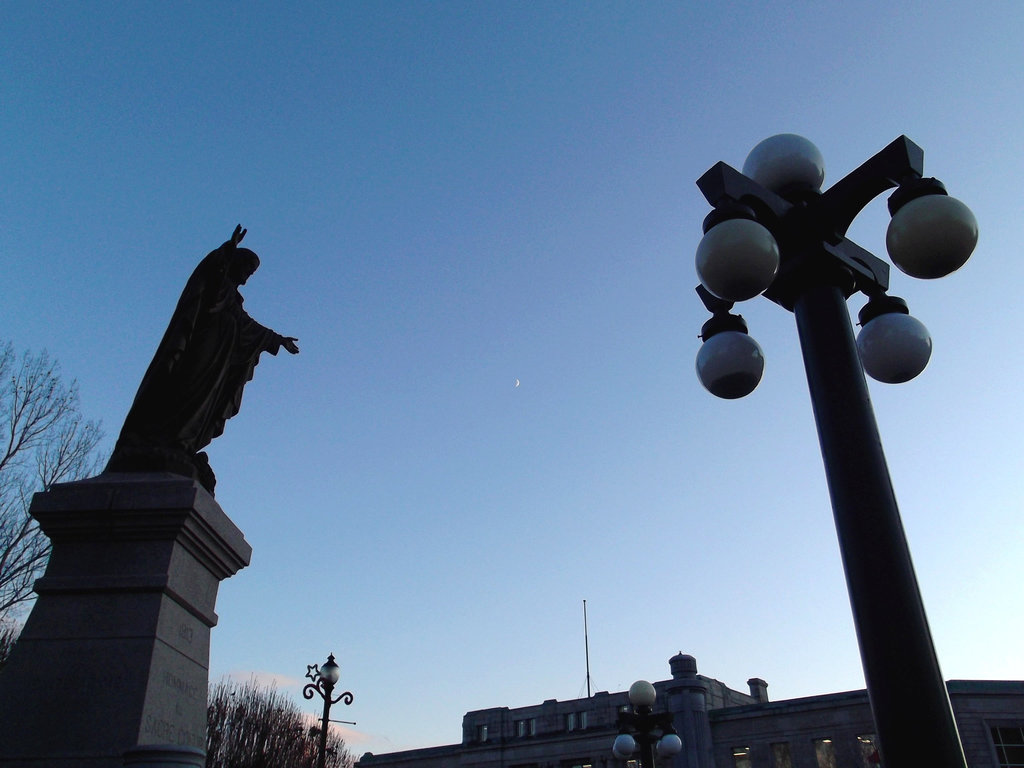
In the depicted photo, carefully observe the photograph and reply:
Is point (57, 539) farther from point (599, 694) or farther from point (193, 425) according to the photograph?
point (599, 694)

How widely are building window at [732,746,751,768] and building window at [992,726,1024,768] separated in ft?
44.9

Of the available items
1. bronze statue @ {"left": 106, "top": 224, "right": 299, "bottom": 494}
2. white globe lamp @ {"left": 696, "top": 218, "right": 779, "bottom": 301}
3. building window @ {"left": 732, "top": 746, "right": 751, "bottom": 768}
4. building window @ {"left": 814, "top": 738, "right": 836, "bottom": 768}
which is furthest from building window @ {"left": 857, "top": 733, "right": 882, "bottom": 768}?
white globe lamp @ {"left": 696, "top": 218, "right": 779, "bottom": 301}

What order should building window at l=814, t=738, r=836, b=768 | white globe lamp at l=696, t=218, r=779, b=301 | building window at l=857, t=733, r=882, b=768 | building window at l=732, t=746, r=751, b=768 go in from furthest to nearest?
building window at l=732, t=746, r=751, b=768, building window at l=814, t=738, r=836, b=768, building window at l=857, t=733, r=882, b=768, white globe lamp at l=696, t=218, r=779, b=301

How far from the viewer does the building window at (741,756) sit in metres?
48.1

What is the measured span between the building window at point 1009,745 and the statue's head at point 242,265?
48.0 metres

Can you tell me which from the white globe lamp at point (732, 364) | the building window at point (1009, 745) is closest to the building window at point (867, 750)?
the building window at point (1009, 745)

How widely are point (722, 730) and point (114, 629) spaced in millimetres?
51108

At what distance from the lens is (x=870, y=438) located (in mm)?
3533

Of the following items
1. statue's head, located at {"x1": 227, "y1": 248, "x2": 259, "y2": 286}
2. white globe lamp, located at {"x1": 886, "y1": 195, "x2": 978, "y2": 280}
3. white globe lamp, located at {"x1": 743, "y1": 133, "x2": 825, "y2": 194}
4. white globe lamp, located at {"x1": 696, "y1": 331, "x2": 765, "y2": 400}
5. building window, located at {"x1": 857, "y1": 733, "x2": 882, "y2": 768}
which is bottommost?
white globe lamp, located at {"x1": 696, "y1": 331, "x2": 765, "y2": 400}

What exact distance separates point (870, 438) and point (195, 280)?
5.90 m

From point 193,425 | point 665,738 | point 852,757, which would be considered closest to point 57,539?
point 193,425

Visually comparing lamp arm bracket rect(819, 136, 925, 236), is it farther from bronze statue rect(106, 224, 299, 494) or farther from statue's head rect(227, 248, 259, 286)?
statue's head rect(227, 248, 259, 286)

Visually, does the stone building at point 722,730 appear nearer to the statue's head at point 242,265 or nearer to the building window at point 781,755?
the building window at point 781,755

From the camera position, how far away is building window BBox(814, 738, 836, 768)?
45281 millimetres
